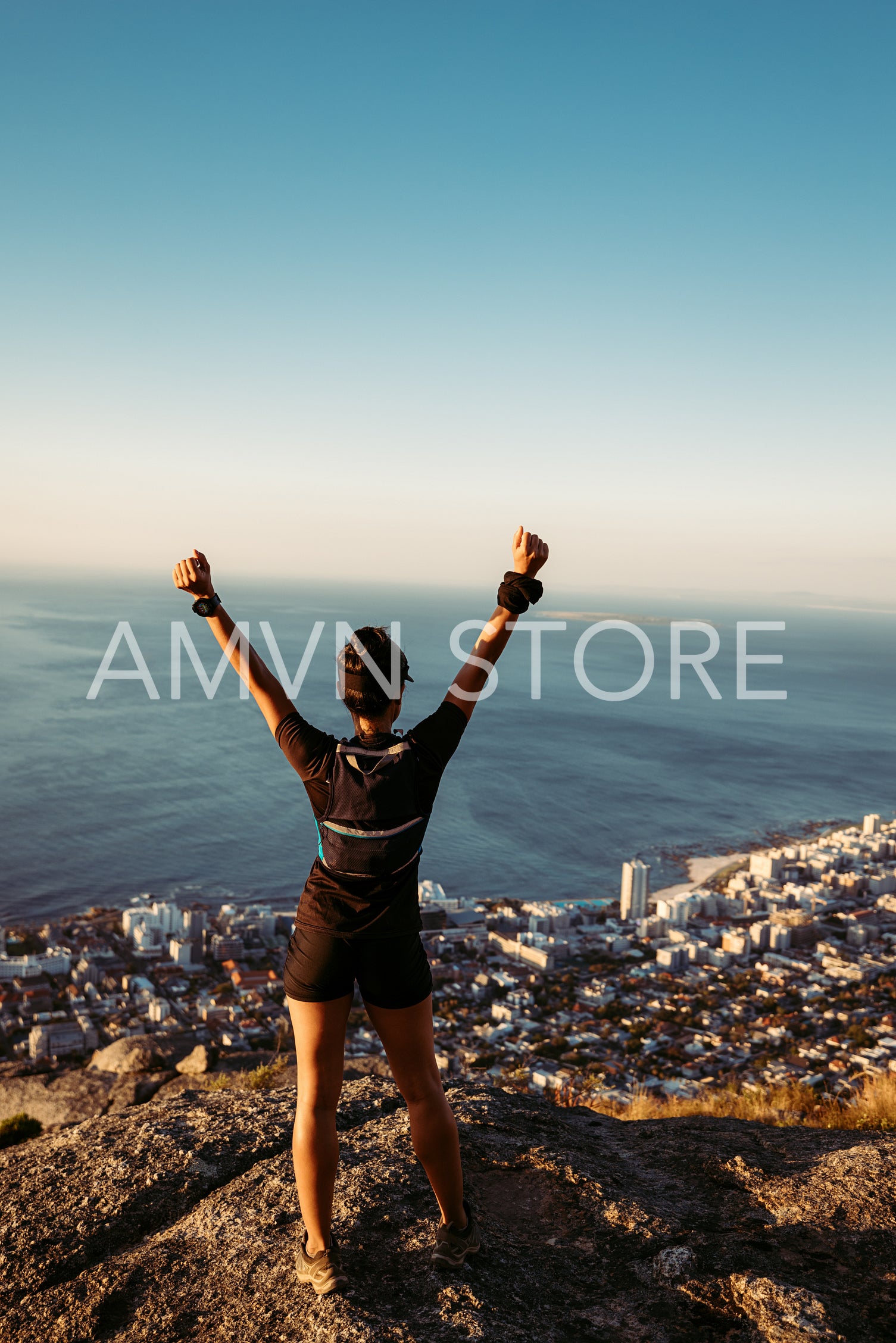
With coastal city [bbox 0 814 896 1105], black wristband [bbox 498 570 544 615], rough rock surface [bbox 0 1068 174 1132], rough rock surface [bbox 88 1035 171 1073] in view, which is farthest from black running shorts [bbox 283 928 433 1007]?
rough rock surface [bbox 88 1035 171 1073]

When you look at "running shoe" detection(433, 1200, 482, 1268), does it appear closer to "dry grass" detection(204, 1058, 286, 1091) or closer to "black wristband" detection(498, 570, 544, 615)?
"black wristband" detection(498, 570, 544, 615)

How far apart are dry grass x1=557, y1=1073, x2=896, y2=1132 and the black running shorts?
9.52 ft

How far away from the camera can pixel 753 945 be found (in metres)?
15.6

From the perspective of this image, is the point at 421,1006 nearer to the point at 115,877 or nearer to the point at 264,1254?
the point at 264,1254

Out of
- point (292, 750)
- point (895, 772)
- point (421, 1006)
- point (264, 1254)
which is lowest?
point (895, 772)

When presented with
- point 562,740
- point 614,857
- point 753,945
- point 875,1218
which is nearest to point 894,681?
point 562,740

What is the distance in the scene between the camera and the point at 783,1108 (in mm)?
5398

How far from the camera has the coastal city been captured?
9827 millimetres

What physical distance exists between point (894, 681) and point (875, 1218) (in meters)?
87.0

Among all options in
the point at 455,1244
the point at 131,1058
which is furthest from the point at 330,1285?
the point at 131,1058

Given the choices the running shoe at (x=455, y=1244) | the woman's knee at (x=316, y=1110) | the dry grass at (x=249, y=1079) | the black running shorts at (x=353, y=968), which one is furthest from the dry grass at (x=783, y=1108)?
the black running shorts at (x=353, y=968)

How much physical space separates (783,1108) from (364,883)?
4.93 meters

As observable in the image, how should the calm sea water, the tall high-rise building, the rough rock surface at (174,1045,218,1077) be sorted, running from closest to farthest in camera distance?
the rough rock surface at (174,1045,218,1077) → the tall high-rise building → the calm sea water

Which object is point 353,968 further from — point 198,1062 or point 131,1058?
point 131,1058
